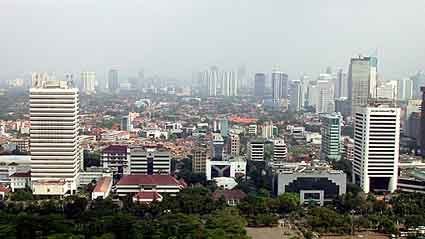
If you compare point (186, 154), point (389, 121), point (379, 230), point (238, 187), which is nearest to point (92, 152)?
point (186, 154)

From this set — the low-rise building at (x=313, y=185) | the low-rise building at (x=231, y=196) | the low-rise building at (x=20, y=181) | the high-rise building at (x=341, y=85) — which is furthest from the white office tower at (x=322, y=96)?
the low-rise building at (x=20, y=181)

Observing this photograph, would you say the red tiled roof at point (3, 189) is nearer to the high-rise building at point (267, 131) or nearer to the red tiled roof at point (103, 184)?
the red tiled roof at point (103, 184)

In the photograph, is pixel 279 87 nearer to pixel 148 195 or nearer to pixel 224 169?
pixel 224 169

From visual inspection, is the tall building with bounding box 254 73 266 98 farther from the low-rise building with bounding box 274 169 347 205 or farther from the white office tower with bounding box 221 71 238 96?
the low-rise building with bounding box 274 169 347 205

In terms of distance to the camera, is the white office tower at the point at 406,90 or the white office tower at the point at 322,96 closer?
the white office tower at the point at 406,90

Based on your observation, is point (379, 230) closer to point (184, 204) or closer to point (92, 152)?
point (184, 204)

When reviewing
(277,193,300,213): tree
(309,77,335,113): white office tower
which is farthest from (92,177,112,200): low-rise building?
(309,77,335,113): white office tower
